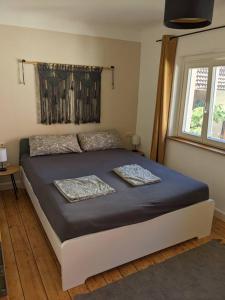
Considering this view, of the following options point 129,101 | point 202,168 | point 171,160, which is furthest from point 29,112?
point 202,168

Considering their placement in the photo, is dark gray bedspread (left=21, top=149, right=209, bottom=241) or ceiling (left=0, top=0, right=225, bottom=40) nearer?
dark gray bedspread (left=21, top=149, right=209, bottom=241)

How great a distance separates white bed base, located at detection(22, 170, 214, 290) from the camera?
70.8 inches

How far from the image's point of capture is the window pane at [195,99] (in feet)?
10.1

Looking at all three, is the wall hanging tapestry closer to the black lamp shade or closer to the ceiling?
the ceiling

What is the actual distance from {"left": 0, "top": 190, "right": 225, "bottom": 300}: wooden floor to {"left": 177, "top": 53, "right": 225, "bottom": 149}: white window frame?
0.97 meters

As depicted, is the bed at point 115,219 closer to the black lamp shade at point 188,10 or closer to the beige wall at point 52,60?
the beige wall at point 52,60

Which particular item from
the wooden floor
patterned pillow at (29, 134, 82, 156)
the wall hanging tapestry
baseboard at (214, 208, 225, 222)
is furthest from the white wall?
Result: patterned pillow at (29, 134, 82, 156)

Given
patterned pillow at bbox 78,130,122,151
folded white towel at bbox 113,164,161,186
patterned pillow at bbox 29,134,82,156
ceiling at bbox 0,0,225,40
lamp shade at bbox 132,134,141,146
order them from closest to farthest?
1. folded white towel at bbox 113,164,161,186
2. ceiling at bbox 0,0,225,40
3. patterned pillow at bbox 29,134,82,156
4. patterned pillow at bbox 78,130,122,151
5. lamp shade at bbox 132,134,141,146

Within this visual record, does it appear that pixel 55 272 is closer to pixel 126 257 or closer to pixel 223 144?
pixel 126 257

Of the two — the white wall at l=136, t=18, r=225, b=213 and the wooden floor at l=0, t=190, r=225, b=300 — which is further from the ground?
the white wall at l=136, t=18, r=225, b=213

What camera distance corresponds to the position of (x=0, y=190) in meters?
3.38

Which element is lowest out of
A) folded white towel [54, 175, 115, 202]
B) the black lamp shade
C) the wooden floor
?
the wooden floor

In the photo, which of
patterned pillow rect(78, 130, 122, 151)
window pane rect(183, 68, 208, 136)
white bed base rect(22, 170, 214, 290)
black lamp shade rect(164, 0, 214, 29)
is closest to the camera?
black lamp shade rect(164, 0, 214, 29)

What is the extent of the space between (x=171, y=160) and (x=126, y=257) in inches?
72.2
